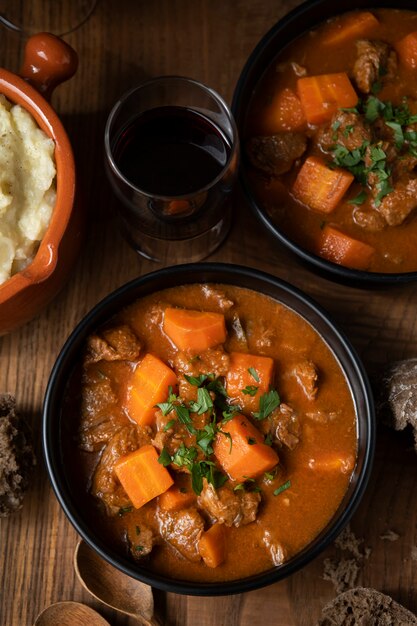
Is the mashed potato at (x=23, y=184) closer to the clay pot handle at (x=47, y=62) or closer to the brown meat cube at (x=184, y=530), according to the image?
the clay pot handle at (x=47, y=62)

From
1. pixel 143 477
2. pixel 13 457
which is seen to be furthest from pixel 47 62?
pixel 143 477

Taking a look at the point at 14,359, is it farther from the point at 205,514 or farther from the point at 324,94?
the point at 324,94

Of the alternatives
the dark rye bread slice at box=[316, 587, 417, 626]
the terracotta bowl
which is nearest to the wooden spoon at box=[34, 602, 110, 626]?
the dark rye bread slice at box=[316, 587, 417, 626]

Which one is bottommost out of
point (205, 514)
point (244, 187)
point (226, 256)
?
point (205, 514)

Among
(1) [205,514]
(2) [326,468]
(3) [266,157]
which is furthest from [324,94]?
(1) [205,514]

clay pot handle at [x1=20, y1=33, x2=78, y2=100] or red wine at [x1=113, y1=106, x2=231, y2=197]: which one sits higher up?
clay pot handle at [x1=20, y1=33, x2=78, y2=100]

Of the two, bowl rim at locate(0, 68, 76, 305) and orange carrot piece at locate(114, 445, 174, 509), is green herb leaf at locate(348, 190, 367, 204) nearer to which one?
bowl rim at locate(0, 68, 76, 305)
